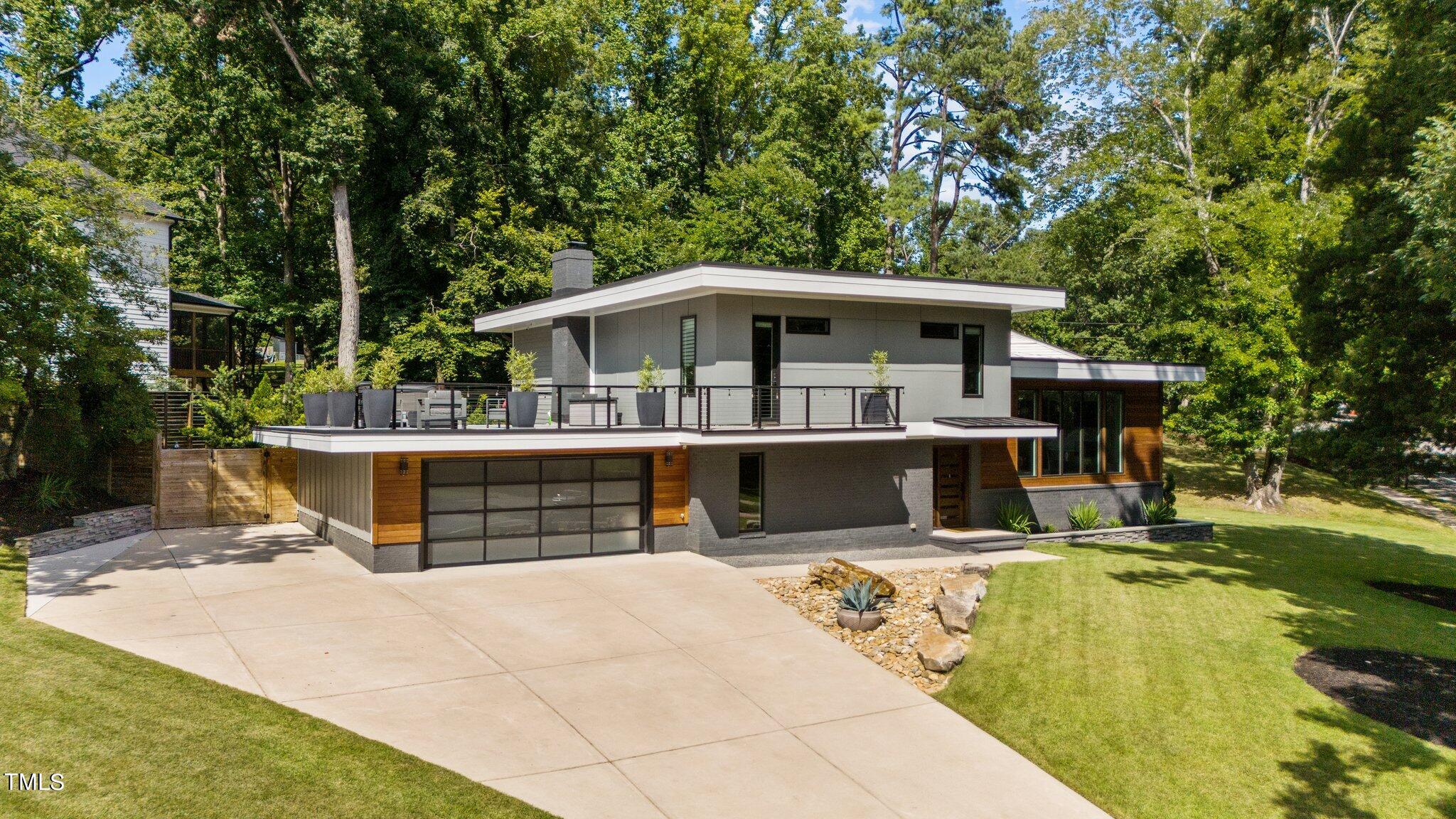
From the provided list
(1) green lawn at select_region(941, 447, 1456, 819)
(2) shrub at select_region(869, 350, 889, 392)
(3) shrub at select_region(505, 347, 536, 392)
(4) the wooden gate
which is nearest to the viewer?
(1) green lawn at select_region(941, 447, 1456, 819)

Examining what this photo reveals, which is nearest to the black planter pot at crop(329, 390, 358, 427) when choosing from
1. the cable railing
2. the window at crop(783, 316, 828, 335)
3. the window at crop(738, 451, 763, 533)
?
the cable railing

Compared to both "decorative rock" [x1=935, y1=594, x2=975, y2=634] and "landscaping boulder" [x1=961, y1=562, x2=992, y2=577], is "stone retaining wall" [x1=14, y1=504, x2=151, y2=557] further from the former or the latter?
"landscaping boulder" [x1=961, y1=562, x2=992, y2=577]

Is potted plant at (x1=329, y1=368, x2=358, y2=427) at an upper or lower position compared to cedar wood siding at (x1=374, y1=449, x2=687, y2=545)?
upper

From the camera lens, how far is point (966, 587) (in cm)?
1449

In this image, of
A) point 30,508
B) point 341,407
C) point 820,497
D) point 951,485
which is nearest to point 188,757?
point 341,407

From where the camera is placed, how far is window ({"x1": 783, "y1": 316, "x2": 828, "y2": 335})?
17156 millimetres

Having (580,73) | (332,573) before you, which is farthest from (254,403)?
(580,73)

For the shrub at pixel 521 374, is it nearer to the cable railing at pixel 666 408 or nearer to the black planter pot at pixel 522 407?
the cable railing at pixel 666 408

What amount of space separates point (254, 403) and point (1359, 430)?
956 inches

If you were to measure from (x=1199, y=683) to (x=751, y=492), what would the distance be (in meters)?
8.53

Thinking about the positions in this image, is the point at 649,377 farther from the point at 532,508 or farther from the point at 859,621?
the point at 859,621

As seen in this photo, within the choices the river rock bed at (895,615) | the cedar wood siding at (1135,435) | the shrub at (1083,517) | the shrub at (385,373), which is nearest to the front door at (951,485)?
the cedar wood siding at (1135,435)

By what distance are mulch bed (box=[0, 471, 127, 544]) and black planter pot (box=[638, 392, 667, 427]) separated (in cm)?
1179

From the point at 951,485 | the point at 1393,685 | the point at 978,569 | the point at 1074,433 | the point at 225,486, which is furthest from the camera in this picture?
the point at 1074,433
